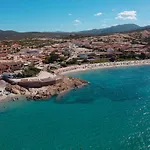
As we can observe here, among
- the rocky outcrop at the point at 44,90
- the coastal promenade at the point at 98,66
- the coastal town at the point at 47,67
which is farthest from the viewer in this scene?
the coastal promenade at the point at 98,66

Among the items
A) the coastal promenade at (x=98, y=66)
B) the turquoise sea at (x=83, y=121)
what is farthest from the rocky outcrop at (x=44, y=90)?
the coastal promenade at (x=98, y=66)

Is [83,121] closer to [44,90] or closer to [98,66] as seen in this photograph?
[44,90]

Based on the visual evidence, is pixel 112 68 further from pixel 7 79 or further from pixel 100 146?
pixel 100 146

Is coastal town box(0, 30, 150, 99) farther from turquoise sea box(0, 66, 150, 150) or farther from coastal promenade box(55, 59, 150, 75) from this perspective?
turquoise sea box(0, 66, 150, 150)

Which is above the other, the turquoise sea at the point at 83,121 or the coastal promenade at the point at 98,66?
the coastal promenade at the point at 98,66

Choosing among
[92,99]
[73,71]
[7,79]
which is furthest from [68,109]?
[73,71]

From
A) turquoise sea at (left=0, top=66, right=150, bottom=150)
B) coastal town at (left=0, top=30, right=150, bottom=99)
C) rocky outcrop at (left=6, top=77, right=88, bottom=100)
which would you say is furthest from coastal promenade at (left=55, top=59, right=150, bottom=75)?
turquoise sea at (left=0, top=66, right=150, bottom=150)

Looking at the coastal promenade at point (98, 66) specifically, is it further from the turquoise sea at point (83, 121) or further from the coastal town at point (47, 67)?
the turquoise sea at point (83, 121)
